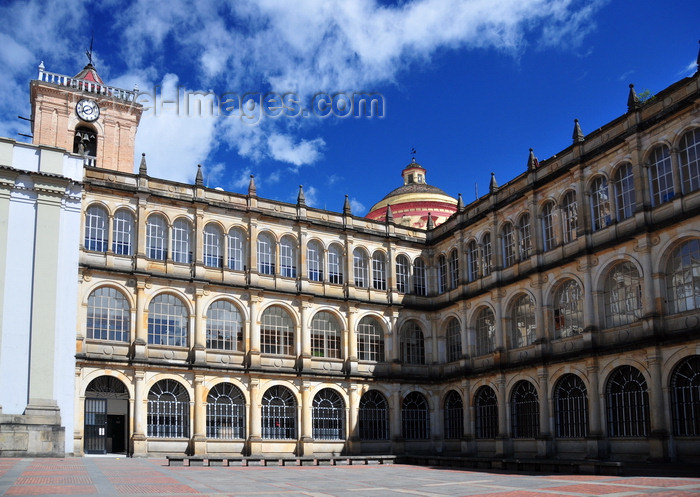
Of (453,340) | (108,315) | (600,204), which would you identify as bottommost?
(453,340)

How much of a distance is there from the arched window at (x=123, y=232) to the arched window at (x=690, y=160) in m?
25.9

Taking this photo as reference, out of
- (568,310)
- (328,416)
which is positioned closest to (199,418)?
(328,416)

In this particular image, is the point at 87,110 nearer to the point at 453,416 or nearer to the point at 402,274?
the point at 402,274

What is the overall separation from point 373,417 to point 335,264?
916cm

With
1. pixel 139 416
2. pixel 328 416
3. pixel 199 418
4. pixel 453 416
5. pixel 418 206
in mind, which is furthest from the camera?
pixel 418 206

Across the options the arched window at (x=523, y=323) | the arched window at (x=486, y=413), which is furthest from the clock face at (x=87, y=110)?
the arched window at (x=486, y=413)

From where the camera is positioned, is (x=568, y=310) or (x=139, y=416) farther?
(x=139, y=416)

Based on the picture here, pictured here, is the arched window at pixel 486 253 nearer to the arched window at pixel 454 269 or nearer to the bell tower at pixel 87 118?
the arched window at pixel 454 269

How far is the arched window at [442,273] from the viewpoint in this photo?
44.6 meters

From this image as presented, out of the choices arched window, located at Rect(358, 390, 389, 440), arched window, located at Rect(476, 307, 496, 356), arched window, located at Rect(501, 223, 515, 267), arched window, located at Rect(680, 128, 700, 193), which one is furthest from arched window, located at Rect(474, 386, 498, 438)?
arched window, located at Rect(680, 128, 700, 193)

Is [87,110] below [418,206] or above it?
above

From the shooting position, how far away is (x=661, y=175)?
29594 millimetres

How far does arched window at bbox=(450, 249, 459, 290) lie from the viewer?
43.3m

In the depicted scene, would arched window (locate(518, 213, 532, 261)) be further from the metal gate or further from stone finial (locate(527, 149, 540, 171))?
the metal gate
